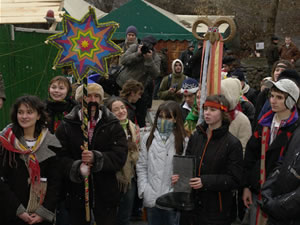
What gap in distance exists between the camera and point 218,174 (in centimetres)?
444

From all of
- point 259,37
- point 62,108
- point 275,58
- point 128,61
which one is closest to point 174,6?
point 259,37

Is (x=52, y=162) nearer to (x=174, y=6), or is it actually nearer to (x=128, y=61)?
(x=128, y=61)

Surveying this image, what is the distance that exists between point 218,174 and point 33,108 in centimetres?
179

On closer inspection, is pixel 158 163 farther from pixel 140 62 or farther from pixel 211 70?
pixel 140 62

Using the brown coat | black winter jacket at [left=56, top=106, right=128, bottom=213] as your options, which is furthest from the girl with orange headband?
the brown coat

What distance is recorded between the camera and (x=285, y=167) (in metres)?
3.81

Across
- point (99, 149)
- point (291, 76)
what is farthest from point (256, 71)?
point (99, 149)

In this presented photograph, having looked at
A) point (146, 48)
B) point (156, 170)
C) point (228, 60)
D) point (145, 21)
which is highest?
point (145, 21)

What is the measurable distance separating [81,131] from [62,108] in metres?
0.97

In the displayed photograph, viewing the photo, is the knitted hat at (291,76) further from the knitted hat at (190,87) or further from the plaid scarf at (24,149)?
the plaid scarf at (24,149)

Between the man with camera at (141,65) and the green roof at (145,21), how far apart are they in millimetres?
8001

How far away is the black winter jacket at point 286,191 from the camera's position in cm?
364

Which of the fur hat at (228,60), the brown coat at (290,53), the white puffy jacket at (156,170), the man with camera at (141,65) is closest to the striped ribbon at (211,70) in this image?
the white puffy jacket at (156,170)

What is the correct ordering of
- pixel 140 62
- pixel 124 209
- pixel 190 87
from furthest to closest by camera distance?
pixel 140 62 < pixel 190 87 < pixel 124 209
